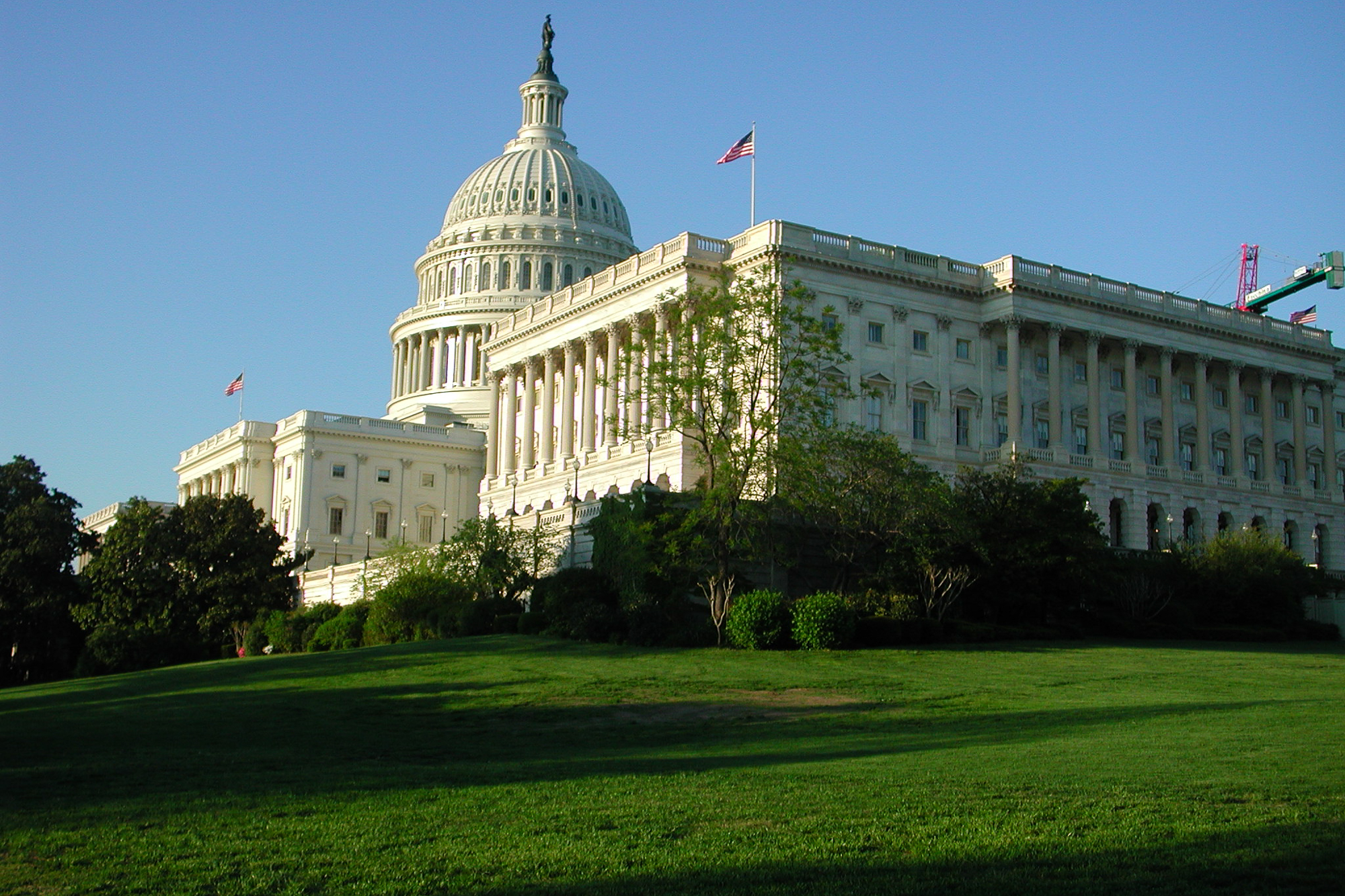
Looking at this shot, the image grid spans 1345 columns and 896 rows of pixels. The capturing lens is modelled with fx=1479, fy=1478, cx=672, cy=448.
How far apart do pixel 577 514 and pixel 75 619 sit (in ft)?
96.1

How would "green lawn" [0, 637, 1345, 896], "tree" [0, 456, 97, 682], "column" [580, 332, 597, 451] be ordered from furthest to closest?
"column" [580, 332, 597, 451], "tree" [0, 456, 97, 682], "green lawn" [0, 637, 1345, 896]

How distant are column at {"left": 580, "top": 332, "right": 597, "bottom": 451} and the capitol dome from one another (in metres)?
43.5

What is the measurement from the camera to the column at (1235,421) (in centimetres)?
9606

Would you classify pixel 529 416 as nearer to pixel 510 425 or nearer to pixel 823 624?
pixel 510 425

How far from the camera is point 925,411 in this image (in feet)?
280

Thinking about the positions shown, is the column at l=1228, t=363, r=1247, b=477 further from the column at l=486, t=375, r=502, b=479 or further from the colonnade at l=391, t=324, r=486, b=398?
the colonnade at l=391, t=324, r=486, b=398

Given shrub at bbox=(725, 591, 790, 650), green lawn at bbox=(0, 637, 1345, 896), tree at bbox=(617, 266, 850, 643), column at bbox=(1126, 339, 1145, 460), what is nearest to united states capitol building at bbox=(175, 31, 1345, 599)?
column at bbox=(1126, 339, 1145, 460)

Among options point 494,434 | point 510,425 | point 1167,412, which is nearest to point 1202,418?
point 1167,412

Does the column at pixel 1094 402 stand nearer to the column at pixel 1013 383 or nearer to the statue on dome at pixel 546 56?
the column at pixel 1013 383

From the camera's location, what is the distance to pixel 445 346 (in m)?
147

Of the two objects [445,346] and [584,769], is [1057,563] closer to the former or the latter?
[584,769]

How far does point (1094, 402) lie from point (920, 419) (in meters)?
12.3

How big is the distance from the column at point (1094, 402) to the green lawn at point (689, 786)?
159 ft

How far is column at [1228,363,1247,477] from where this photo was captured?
315 feet
